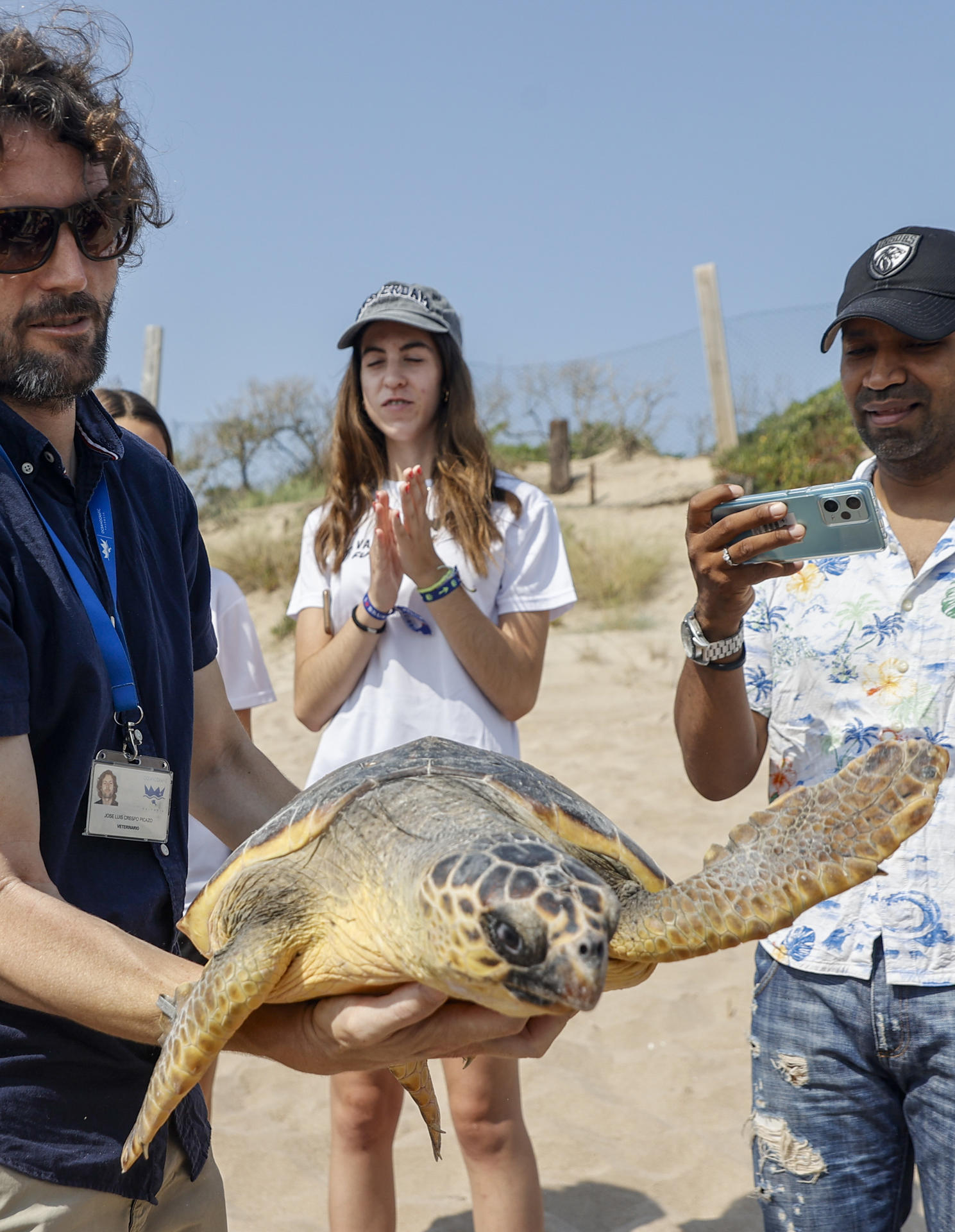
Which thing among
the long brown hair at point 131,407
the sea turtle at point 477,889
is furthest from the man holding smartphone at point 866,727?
the long brown hair at point 131,407

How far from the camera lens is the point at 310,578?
10.2 feet

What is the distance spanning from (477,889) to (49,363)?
1.10 metres

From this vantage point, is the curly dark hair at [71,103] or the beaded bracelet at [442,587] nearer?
the curly dark hair at [71,103]

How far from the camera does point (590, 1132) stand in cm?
360

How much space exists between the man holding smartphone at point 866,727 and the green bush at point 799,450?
9.43 meters

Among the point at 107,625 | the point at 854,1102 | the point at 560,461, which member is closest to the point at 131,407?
the point at 107,625

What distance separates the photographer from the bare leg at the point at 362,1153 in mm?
2688

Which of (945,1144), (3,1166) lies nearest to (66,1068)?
(3,1166)

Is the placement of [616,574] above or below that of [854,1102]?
above

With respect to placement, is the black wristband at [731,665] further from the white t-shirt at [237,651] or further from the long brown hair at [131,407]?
the long brown hair at [131,407]

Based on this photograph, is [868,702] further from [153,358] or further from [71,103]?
[153,358]

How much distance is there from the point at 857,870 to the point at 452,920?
679 mm

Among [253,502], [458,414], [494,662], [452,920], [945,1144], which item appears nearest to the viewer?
[452,920]

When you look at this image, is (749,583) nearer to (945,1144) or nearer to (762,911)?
(762,911)
